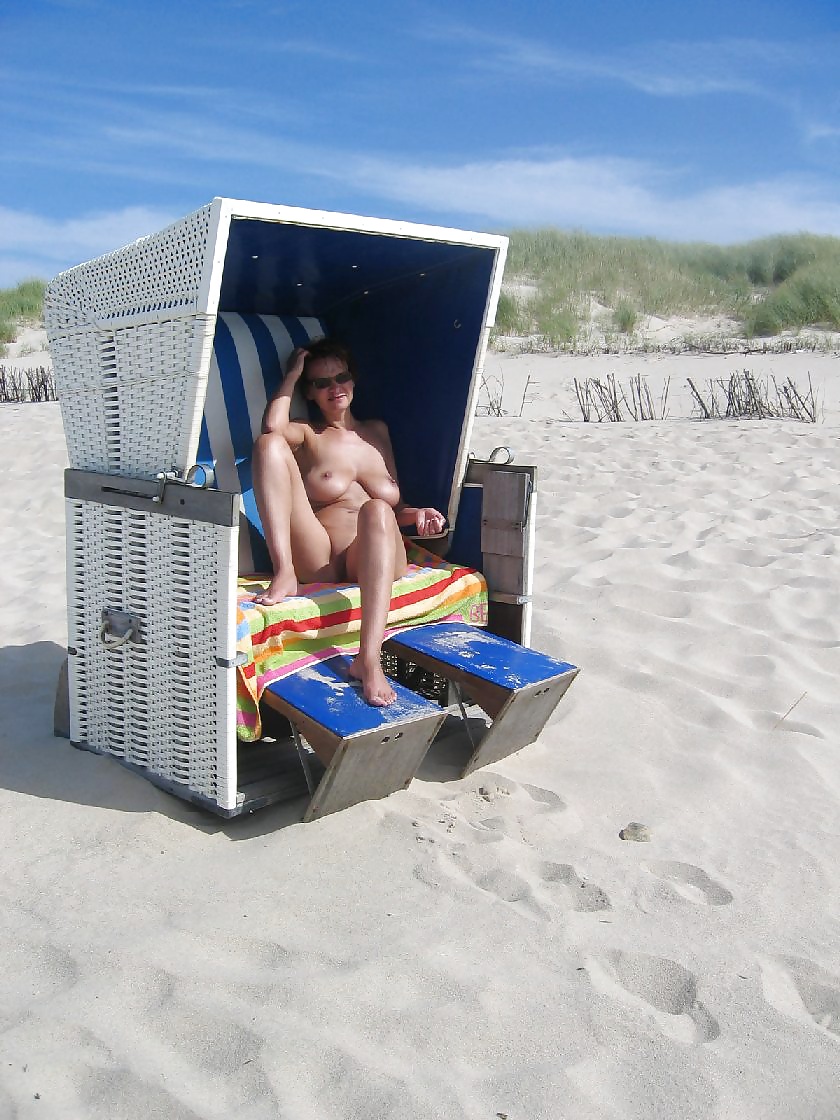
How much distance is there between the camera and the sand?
201cm

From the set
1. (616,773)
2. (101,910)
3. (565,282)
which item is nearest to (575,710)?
(616,773)

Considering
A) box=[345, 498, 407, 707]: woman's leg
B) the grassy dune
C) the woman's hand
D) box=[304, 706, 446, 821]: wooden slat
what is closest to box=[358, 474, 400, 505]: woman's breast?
the woman's hand

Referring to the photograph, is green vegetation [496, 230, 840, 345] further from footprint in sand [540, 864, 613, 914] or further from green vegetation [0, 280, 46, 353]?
footprint in sand [540, 864, 613, 914]

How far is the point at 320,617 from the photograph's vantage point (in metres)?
3.30

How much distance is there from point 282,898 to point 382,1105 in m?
0.75

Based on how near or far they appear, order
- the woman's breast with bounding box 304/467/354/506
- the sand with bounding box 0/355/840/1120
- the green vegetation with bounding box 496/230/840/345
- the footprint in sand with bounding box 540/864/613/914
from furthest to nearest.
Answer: the green vegetation with bounding box 496/230/840/345 < the woman's breast with bounding box 304/467/354/506 < the footprint in sand with bounding box 540/864/613/914 < the sand with bounding box 0/355/840/1120

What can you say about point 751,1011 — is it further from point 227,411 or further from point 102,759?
point 227,411

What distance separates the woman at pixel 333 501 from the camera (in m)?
3.25

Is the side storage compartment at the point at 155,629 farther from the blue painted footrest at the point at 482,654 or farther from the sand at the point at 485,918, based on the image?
the blue painted footrest at the point at 482,654

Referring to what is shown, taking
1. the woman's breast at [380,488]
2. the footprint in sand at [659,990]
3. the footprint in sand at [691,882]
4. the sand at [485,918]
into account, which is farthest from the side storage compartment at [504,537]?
the footprint in sand at [659,990]

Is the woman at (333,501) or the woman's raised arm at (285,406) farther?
the woman's raised arm at (285,406)

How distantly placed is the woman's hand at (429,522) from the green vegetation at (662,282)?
44.4 ft

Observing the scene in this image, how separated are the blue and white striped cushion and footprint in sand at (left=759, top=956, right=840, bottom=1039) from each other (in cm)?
233

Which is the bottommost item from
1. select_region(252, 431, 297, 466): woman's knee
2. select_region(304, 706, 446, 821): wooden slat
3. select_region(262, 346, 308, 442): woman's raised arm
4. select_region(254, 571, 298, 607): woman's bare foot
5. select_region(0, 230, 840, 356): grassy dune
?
select_region(304, 706, 446, 821): wooden slat
